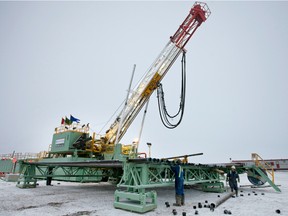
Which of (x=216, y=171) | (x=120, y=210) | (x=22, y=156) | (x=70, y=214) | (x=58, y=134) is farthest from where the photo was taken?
(x=22, y=156)

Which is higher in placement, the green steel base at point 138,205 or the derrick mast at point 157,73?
the derrick mast at point 157,73

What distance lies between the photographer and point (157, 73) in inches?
705

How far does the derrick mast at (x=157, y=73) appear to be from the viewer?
1783 cm

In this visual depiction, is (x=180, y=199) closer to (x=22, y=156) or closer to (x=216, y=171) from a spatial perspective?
(x=216, y=171)

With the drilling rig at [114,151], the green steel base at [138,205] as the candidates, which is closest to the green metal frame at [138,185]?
the green steel base at [138,205]

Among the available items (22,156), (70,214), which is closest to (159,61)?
(70,214)

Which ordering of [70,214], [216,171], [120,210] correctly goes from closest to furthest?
1. [70,214]
2. [120,210]
3. [216,171]

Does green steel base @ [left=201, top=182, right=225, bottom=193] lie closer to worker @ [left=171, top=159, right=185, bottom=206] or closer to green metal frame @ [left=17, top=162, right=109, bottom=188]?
worker @ [left=171, top=159, right=185, bottom=206]

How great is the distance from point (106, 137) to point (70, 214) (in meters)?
10.6

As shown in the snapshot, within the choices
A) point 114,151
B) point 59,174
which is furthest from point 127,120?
point 59,174

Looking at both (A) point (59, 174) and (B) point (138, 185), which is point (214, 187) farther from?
(A) point (59, 174)

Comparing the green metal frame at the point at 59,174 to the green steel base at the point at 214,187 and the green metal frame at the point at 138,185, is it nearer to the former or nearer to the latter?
the green metal frame at the point at 138,185

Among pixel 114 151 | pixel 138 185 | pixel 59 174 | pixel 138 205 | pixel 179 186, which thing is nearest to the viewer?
pixel 138 205

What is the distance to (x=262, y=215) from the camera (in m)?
7.30
